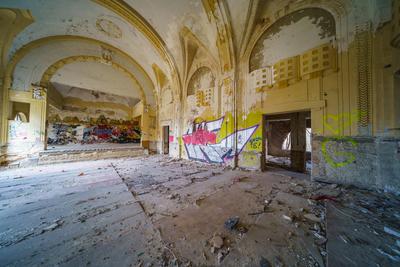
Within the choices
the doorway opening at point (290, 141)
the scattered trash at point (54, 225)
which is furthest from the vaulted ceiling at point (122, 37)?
the scattered trash at point (54, 225)

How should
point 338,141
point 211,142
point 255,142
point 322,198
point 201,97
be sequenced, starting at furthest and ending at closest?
1. point 201,97
2. point 211,142
3. point 255,142
4. point 338,141
5. point 322,198

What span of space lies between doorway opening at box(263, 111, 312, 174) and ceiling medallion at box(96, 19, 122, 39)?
32.1 ft

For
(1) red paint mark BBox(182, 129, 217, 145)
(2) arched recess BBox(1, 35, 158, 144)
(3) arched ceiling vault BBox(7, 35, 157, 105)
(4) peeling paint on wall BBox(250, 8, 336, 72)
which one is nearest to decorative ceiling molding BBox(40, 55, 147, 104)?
(3) arched ceiling vault BBox(7, 35, 157, 105)

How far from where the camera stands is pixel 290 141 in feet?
26.7

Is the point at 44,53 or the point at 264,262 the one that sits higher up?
the point at 44,53

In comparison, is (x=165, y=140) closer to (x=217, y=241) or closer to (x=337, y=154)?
(x=217, y=241)

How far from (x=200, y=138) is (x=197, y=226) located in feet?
18.5

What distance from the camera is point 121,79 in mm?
10227

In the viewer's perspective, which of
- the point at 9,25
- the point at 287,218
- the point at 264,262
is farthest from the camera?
the point at 9,25

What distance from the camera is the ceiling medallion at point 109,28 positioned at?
24.2 feet

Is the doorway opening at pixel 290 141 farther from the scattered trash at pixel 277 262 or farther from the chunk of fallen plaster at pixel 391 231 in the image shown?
the scattered trash at pixel 277 262

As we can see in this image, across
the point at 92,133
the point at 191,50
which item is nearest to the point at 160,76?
the point at 191,50

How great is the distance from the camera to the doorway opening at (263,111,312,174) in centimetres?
632

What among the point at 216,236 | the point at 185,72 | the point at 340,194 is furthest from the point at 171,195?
the point at 185,72
